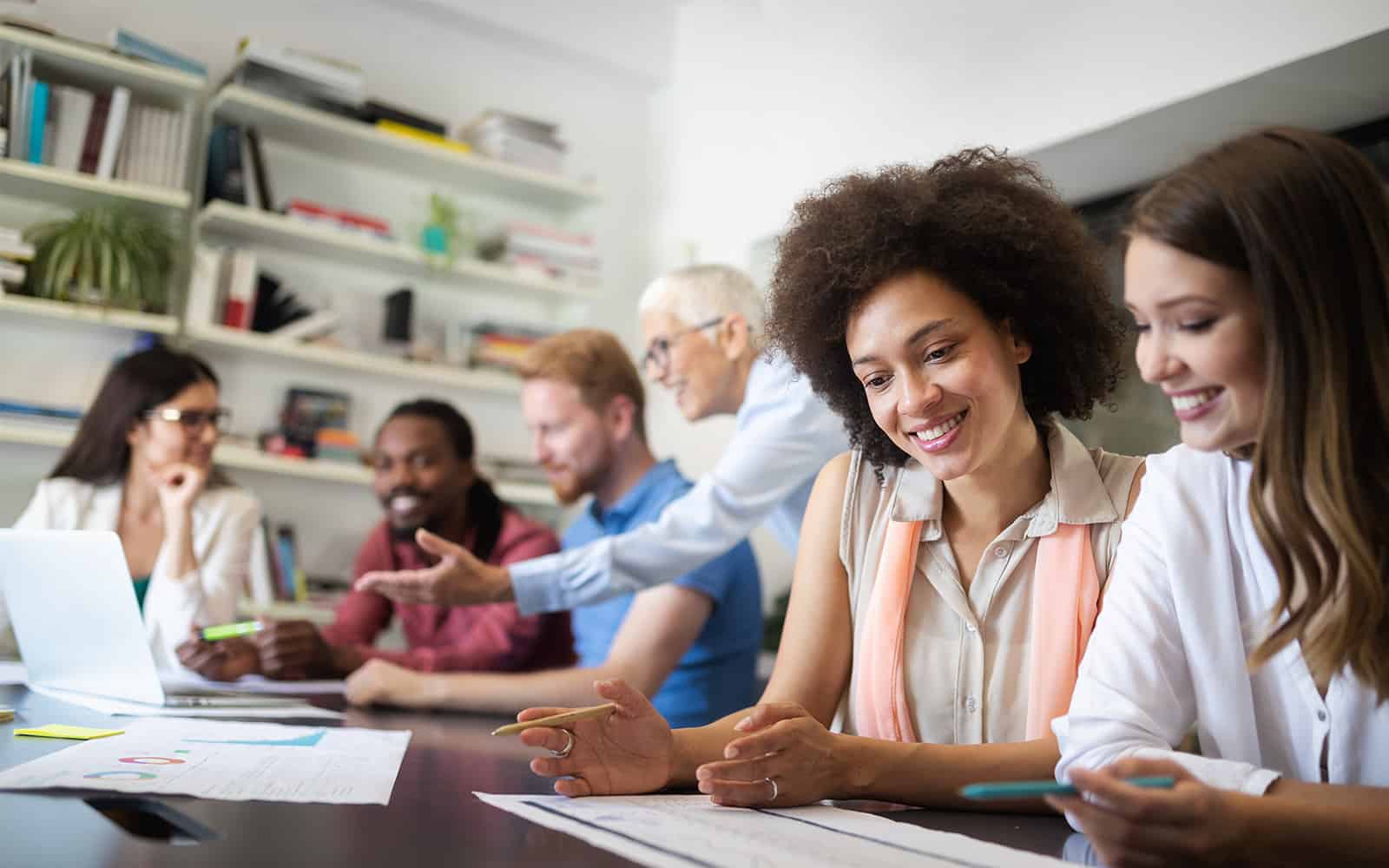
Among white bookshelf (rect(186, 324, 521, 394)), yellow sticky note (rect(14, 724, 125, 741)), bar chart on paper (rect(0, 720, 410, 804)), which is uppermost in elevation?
white bookshelf (rect(186, 324, 521, 394))

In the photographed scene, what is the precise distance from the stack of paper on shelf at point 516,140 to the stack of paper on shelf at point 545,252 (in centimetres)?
23

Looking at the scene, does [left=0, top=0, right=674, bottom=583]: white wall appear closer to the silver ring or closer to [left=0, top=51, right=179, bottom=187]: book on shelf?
[left=0, top=51, right=179, bottom=187]: book on shelf

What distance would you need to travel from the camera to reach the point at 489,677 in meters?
1.99

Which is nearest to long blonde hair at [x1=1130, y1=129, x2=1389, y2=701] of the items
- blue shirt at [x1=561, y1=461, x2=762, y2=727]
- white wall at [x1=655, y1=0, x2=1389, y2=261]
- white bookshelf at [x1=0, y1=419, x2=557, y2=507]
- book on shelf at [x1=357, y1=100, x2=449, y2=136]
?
white wall at [x1=655, y1=0, x2=1389, y2=261]

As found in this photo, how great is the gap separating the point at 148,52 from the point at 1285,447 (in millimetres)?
3442

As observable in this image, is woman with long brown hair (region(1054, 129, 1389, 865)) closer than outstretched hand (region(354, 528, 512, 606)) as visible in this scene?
Yes

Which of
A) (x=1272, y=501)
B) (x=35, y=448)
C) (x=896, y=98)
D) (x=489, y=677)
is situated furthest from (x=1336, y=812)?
(x=35, y=448)

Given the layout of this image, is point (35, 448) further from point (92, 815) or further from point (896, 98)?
point (92, 815)

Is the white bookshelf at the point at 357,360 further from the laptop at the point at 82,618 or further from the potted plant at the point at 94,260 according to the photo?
the laptop at the point at 82,618

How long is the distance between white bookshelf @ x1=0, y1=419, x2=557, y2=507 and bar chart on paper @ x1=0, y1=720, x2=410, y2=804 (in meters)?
2.21

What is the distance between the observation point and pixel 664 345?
2.57 m

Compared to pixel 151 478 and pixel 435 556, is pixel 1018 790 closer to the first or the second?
pixel 435 556

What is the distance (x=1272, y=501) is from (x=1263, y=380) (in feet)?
0.32

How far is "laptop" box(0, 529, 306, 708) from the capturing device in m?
1.54
